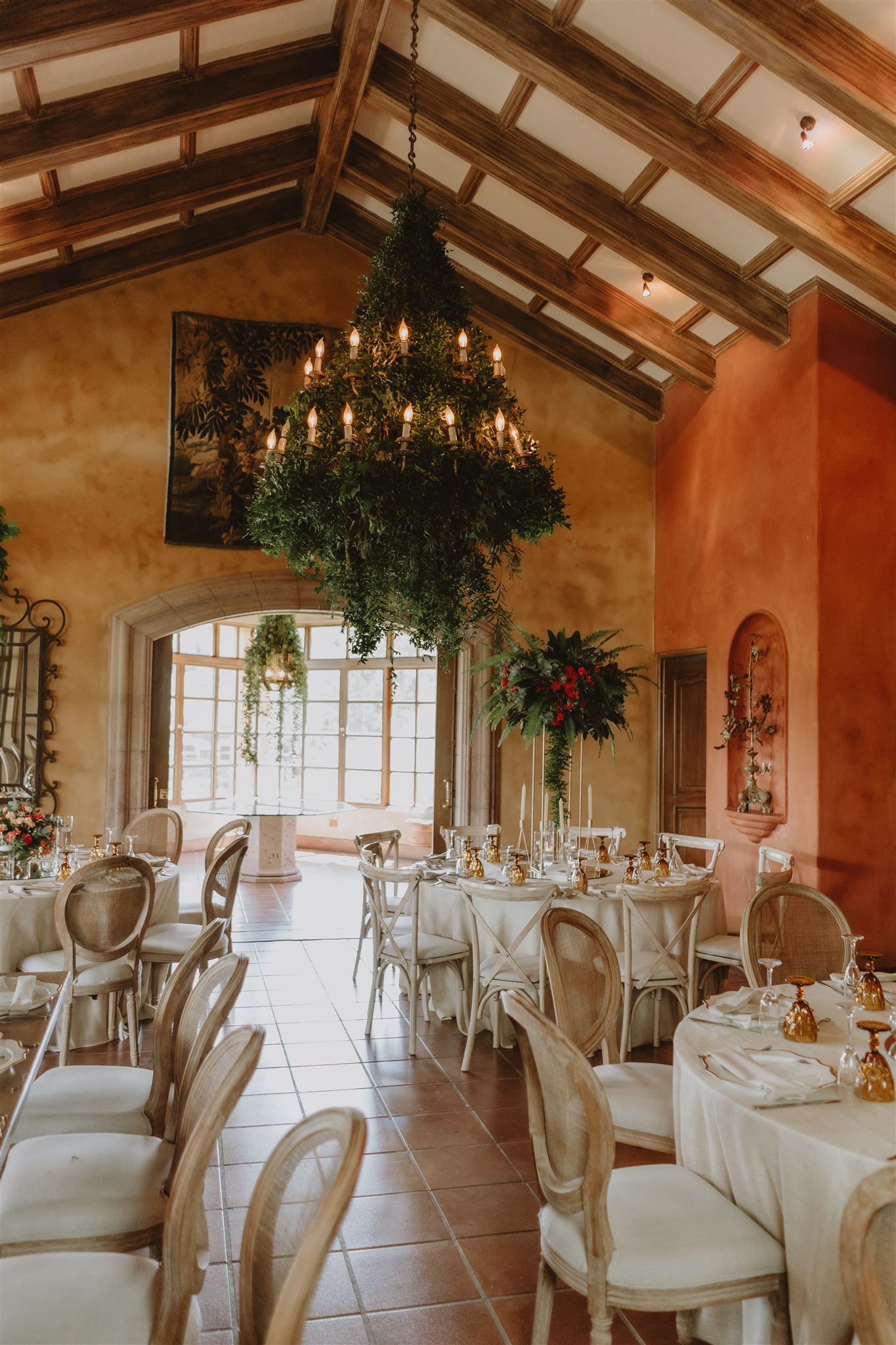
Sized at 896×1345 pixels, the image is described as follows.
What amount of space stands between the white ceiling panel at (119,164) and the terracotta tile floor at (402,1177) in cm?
542

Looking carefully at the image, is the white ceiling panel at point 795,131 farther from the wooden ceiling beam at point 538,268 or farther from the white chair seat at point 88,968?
the white chair seat at point 88,968

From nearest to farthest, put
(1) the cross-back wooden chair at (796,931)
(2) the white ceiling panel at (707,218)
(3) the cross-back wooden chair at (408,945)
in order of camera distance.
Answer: (1) the cross-back wooden chair at (796,931) < (3) the cross-back wooden chair at (408,945) < (2) the white ceiling panel at (707,218)

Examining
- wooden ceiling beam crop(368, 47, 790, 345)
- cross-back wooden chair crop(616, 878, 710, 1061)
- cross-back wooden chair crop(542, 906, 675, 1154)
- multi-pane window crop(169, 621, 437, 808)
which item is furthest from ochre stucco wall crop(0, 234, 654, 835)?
cross-back wooden chair crop(542, 906, 675, 1154)

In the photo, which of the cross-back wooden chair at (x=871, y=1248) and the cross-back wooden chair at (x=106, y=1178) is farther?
the cross-back wooden chair at (x=106, y=1178)

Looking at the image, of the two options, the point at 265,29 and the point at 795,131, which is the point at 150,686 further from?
the point at 795,131

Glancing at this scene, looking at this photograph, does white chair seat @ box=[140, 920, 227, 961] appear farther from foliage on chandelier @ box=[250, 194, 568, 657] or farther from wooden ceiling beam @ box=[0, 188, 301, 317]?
wooden ceiling beam @ box=[0, 188, 301, 317]

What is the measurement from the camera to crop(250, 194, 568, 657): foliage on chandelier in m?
4.39

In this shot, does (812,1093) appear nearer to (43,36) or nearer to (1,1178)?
(1,1178)

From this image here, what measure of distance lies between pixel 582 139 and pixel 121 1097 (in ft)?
19.5

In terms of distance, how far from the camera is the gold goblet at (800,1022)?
274 centimetres

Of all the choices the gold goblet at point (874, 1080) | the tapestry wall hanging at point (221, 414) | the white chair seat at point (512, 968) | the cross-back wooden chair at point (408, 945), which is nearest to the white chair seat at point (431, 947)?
the cross-back wooden chair at point (408, 945)

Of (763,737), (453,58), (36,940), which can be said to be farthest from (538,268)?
(36,940)

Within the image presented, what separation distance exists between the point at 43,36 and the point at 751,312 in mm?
4563

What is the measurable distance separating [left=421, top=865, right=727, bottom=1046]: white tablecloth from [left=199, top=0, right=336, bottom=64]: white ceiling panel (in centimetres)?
501
